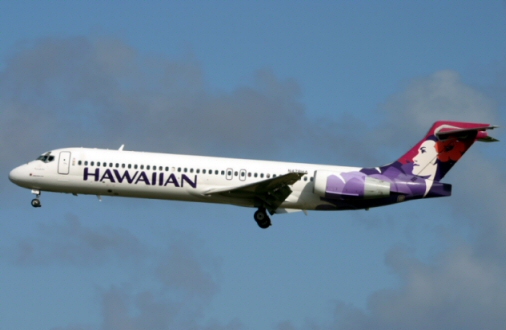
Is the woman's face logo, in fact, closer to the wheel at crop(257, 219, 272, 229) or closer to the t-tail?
the t-tail

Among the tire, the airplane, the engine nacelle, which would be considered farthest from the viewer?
the tire

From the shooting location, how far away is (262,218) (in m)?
37.8

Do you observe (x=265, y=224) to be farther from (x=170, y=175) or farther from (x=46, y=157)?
(x=46, y=157)

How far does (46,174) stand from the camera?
3844 centimetres

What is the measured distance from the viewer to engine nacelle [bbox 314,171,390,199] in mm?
36625

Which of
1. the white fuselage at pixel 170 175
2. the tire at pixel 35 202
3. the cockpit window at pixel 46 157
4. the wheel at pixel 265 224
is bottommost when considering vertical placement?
the wheel at pixel 265 224

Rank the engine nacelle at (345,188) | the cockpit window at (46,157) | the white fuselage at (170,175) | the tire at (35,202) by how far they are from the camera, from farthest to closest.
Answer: the tire at (35,202) < the cockpit window at (46,157) < the white fuselage at (170,175) < the engine nacelle at (345,188)


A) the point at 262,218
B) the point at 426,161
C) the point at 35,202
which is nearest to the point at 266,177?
the point at 262,218

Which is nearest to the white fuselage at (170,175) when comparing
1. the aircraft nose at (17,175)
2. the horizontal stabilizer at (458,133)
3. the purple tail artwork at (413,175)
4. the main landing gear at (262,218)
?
the main landing gear at (262,218)

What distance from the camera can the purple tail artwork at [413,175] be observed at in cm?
3672

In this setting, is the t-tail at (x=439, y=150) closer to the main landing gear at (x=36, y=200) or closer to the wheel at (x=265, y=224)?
the wheel at (x=265, y=224)

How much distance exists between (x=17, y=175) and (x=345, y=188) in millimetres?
15450

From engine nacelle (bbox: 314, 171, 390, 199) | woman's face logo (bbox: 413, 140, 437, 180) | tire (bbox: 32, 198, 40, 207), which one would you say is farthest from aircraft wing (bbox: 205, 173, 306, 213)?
tire (bbox: 32, 198, 40, 207)

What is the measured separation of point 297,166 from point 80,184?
1003cm
